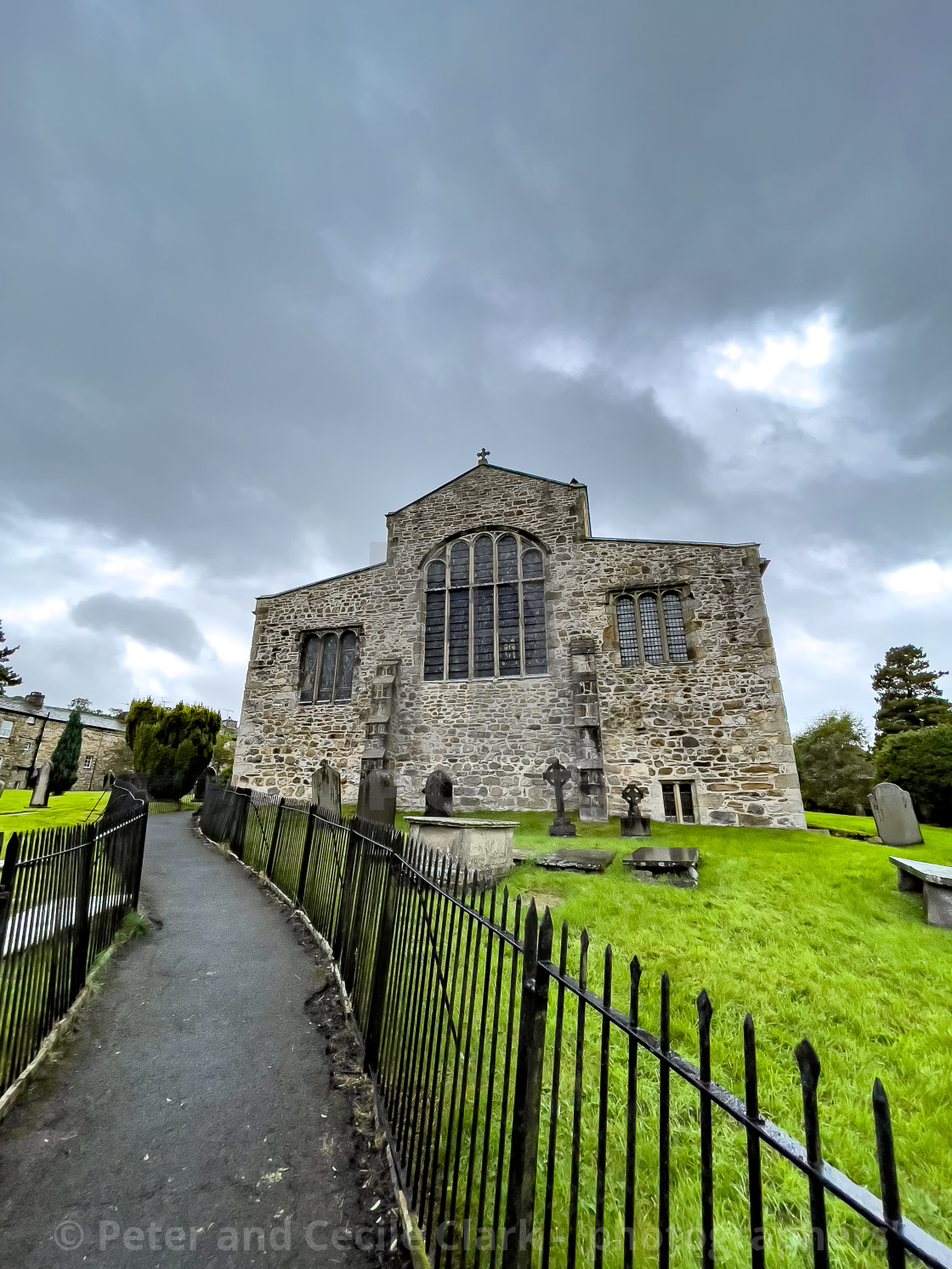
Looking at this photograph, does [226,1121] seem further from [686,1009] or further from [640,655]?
[640,655]

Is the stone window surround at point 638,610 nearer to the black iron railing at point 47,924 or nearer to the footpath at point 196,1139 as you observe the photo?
the footpath at point 196,1139

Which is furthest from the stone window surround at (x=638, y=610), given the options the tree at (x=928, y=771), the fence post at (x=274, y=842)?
the fence post at (x=274, y=842)

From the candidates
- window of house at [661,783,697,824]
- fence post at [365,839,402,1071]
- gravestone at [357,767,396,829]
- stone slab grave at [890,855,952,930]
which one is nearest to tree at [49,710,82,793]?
gravestone at [357,767,396,829]

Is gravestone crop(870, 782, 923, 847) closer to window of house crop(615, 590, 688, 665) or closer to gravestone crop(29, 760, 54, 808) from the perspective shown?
window of house crop(615, 590, 688, 665)

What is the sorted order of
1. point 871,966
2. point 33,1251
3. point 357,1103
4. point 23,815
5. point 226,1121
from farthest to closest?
1. point 23,815
2. point 871,966
3. point 357,1103
4. point 226,1121
5. point 33,1251

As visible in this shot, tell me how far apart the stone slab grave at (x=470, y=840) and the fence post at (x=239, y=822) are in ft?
15.0

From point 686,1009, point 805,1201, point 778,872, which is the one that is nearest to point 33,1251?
point 805,1201

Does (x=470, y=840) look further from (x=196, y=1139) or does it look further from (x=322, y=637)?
(x=322, y=637)

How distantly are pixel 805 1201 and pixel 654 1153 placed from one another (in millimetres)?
721

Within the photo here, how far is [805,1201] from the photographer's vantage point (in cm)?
281

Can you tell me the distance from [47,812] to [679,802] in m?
16.0

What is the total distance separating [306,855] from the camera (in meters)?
7.68

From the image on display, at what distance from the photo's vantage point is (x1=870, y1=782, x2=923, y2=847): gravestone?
10594mm

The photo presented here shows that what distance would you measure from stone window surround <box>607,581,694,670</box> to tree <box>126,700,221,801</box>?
16.8 metres
